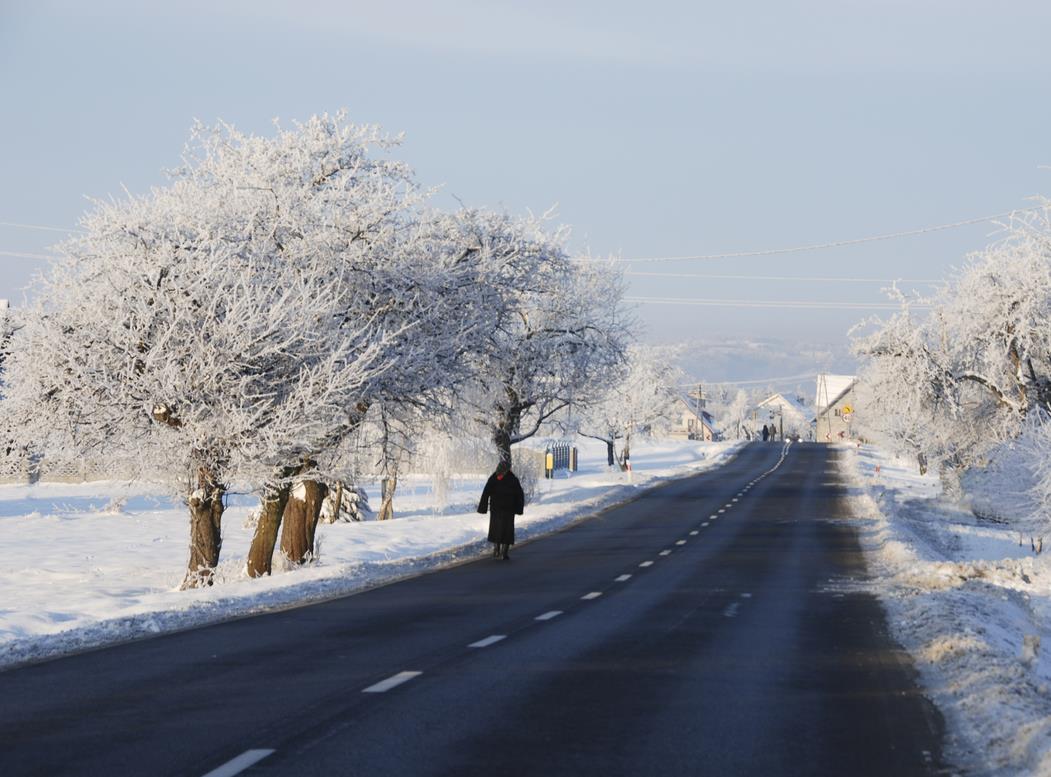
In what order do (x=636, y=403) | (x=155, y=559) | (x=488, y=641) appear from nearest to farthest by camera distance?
(x=488, y=641)
(x=155, y=559)
(x=636, y=403)

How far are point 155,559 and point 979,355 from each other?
1079 inches

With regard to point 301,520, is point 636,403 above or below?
above

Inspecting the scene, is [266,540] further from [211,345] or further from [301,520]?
[211,345]

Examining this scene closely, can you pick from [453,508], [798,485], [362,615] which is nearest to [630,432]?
[798,485]

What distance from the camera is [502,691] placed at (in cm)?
948

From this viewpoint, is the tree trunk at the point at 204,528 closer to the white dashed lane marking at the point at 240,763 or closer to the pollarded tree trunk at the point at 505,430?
the white dashed lane marking at the point at 240,763

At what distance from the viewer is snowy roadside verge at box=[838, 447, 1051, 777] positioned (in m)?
7.63

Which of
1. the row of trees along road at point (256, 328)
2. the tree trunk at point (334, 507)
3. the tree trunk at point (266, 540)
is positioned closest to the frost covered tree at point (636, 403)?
the tree trunk at point (334, 507)

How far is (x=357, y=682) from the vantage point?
32.2ft

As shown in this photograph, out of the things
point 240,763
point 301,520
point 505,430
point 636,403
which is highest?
point 636,403

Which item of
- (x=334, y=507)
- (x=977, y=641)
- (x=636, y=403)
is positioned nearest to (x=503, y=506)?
(x=977, y=641)

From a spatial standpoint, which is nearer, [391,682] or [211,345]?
[391,682]

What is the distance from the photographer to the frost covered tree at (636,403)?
9162 centimetres

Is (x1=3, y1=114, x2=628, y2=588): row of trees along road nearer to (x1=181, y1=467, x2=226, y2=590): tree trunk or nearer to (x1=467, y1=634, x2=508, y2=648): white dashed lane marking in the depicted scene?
(x1=181, y1=467, x2=226, y2=590): tree trunk
